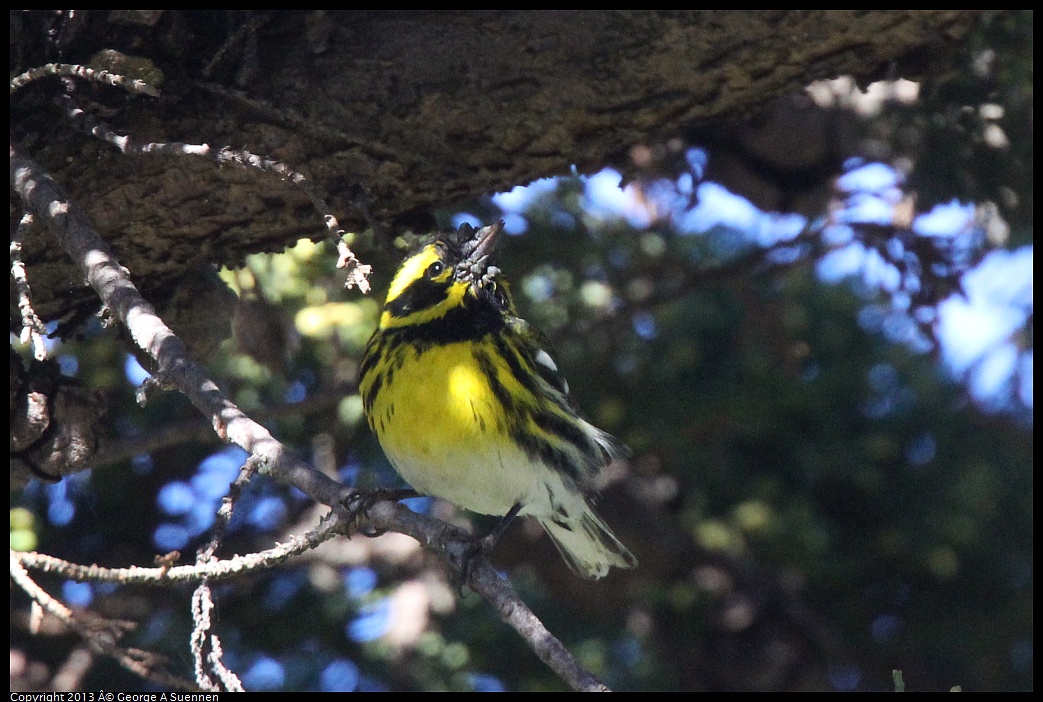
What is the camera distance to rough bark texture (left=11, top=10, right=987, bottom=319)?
2996 millimetres

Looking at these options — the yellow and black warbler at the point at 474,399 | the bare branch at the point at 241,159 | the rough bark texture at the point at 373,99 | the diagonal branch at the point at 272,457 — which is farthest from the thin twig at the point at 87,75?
the yellow and black warbler at the point at 474,399

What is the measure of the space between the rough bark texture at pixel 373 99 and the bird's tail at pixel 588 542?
1074 millimetres

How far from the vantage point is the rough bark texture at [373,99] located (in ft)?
9.83

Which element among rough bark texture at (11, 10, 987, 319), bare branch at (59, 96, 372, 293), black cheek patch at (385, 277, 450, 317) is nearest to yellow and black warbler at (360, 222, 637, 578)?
black cheek patch at (385, 277, 450, 317)

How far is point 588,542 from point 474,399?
77cm

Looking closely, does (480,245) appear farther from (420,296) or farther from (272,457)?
(272,457)

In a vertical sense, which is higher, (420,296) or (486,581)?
(486,581)

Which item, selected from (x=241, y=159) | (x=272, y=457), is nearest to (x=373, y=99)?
(x=241, y=159)

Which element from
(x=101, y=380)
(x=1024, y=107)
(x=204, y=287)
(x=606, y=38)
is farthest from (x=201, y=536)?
(x=1024, y=107)

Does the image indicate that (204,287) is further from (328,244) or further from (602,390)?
(602,390)

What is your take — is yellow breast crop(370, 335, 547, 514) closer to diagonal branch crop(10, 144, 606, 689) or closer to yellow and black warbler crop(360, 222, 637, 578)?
yellow and black warbler crop(360, 222, 637, 578)

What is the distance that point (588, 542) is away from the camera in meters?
3.60

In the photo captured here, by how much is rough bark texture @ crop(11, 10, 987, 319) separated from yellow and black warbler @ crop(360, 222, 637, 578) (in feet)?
0.91

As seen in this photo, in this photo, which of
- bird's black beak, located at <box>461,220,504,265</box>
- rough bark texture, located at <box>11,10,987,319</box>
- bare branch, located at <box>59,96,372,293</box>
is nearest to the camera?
bare branch, located at <box>59,96,372,293</box>
